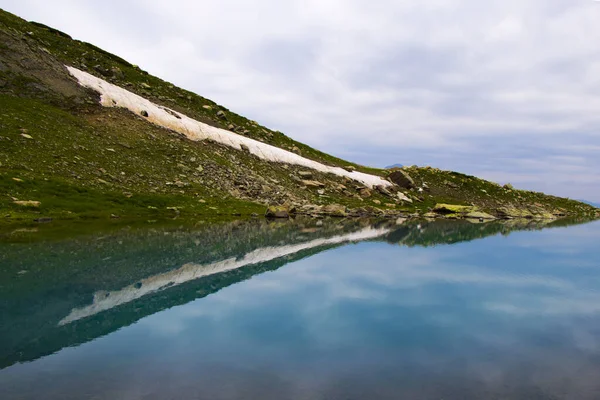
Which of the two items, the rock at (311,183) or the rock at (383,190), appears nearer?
the rock at (311,183)

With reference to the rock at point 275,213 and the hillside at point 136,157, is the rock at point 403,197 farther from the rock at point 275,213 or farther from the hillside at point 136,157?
the rock at point 275,213

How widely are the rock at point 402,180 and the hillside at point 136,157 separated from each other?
16.0 inches

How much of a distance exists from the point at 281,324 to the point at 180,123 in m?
75.5

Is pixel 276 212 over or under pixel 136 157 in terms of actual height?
under

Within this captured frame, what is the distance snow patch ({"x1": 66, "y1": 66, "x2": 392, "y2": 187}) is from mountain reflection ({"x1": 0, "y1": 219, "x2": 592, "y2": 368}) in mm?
45746

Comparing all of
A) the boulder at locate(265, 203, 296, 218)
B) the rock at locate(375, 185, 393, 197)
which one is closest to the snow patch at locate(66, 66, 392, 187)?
the rock at locate(375, 185, 393, 197)

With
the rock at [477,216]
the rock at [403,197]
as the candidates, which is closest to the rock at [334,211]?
the rock at [403,197]

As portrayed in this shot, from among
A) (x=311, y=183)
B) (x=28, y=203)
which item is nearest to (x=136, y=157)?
(x=28, y=203)

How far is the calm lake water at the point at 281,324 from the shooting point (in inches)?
422

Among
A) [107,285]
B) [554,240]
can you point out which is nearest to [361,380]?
[107,285]

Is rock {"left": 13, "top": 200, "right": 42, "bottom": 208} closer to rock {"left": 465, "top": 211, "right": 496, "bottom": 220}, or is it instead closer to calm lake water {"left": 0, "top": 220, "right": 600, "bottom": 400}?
calm lake water {"left": 0, "top": 220, "right": 600, "bottom": 400}

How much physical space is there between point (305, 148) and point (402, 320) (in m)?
109

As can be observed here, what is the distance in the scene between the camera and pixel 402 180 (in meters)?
114

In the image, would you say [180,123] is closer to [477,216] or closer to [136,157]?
[136,157]
